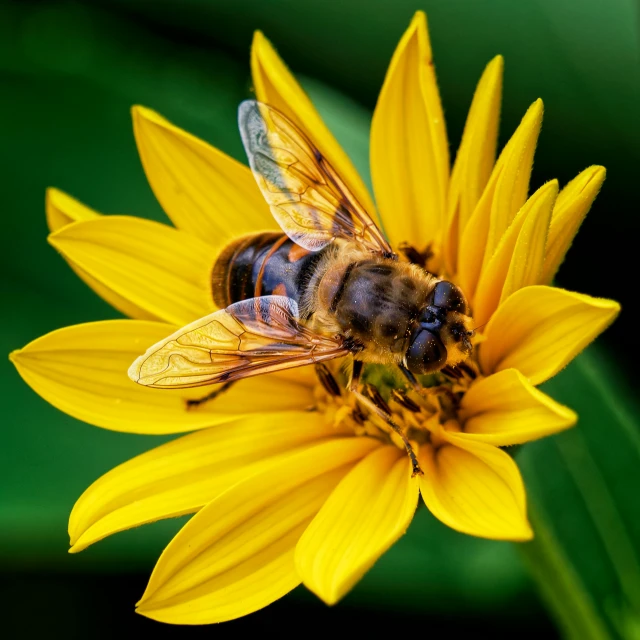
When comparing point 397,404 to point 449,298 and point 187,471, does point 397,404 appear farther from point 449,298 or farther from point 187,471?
point 187,471

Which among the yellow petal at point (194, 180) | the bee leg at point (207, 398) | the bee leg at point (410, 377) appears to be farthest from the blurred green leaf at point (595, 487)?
the yellow petal at point (194, 180)

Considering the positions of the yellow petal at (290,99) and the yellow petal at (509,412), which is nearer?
the yellow petal at (509,412)

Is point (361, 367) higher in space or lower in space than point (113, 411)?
higher

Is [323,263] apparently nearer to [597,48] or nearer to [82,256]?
[82,256]

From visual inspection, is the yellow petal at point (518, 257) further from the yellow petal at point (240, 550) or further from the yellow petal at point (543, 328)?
the yellow petal at point (240, 550)

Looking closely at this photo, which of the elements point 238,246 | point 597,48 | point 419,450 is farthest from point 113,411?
point 597,48

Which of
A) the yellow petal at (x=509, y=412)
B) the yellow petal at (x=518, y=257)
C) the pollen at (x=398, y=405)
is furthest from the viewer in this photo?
the pollen at (x=398, y=405)
